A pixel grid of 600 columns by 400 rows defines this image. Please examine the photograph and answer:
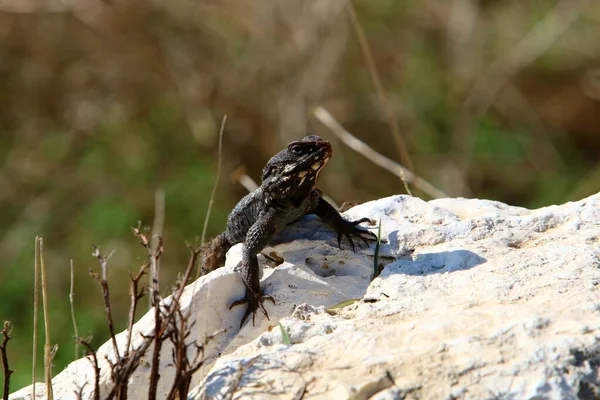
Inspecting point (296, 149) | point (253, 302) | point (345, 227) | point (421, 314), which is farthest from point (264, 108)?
point (421, 314)

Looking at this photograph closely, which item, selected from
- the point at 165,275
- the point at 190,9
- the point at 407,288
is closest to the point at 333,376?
the point at 407,288

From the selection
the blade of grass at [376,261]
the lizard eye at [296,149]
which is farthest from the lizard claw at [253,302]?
the lizard eye at [296,149]

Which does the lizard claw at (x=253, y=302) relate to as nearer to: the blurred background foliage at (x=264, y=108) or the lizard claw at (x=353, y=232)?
the lizard claw at (x=353, y=232)

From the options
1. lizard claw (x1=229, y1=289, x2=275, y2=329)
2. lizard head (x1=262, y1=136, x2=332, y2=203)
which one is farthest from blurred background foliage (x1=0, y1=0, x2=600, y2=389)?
lizard claw (x1=229, y1=289, x2=275, y2=329)

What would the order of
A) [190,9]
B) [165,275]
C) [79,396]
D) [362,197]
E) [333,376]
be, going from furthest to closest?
[190,9] < [362,197] < [165,275] < [79,396] < [333,376]

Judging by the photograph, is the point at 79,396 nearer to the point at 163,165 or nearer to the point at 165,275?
the point at 165,275

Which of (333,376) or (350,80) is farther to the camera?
(350,80)

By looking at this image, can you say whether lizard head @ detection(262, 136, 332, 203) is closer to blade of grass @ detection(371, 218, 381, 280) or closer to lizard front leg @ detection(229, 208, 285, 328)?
lizard front leg @ detection(229, 208, 285, 328)
